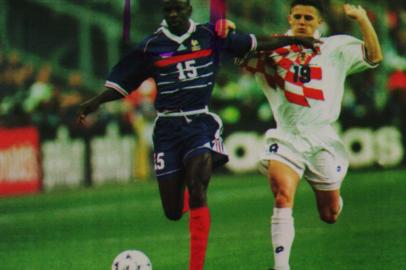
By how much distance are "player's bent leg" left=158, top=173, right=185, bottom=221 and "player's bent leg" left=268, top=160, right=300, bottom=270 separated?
0.73 metres

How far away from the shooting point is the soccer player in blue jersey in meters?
8.59

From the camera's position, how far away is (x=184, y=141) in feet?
28.5

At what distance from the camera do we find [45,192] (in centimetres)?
1912

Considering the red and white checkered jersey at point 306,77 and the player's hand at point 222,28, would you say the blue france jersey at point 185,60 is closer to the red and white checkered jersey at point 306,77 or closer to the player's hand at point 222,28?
the player's hand at point 222,28

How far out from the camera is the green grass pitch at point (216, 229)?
33.2 feet

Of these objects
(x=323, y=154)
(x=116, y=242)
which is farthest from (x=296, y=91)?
(x=116, y=242)

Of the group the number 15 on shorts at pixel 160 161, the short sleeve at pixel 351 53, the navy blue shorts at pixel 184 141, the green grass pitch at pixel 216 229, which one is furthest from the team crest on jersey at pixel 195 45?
the green grass pitch at pixel 216 229

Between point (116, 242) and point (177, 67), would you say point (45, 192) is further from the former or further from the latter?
point (177, 67)

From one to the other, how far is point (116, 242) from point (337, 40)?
395cm

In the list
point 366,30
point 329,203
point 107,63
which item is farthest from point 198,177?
point 107,63

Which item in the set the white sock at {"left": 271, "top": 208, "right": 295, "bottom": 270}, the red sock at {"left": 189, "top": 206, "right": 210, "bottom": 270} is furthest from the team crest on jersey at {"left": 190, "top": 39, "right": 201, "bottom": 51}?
the white sock at {"left": 271, "top": 208, "right": 295, "bottom": 270}

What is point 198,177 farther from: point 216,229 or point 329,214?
point 216,229

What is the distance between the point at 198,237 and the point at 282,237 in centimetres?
60

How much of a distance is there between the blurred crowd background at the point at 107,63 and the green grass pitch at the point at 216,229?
2.00 m
